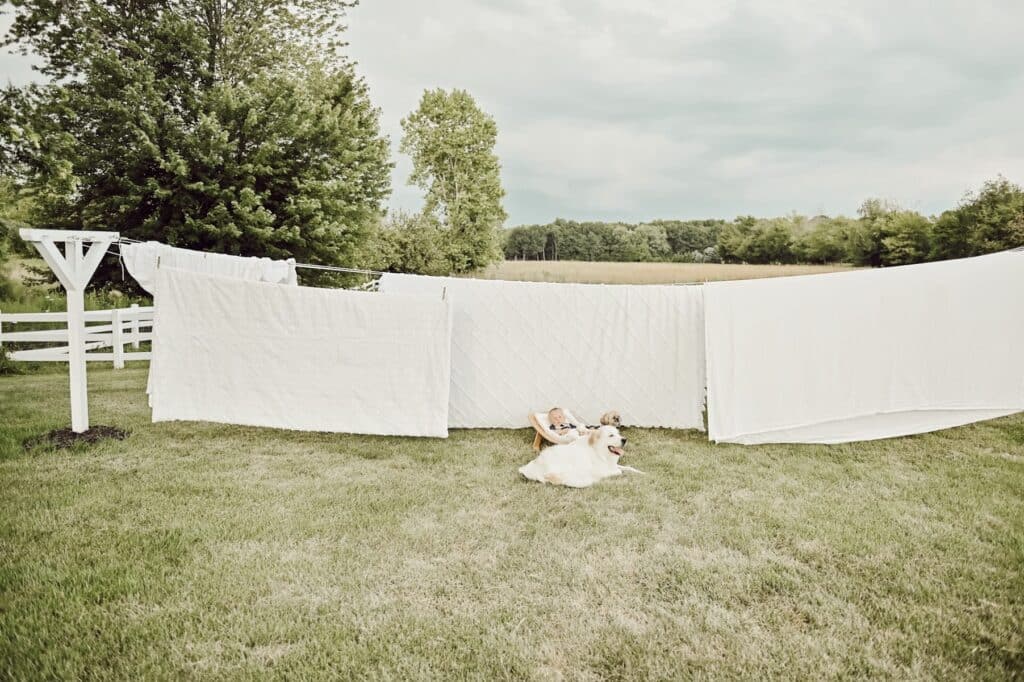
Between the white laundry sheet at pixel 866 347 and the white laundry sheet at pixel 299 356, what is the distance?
2.36 metres

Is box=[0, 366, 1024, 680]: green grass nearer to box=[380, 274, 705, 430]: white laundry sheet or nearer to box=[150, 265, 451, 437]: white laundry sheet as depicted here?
Answer: box=[150, 265, 451, 437]: white laundry sheet

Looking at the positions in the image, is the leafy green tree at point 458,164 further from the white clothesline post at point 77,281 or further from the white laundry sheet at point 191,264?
the white clothesline post at point 77,281

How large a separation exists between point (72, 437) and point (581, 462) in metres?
A: 3.99

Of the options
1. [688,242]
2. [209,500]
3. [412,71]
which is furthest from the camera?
[688,242]

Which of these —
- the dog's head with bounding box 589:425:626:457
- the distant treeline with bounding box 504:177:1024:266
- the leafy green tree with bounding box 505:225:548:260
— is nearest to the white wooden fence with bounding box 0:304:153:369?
the dog's head with bounding box 589:425:626:457

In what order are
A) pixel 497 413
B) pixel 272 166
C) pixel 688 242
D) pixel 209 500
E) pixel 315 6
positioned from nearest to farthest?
1. pixel 209 500
2. pixel 497 413
3. pixel 272 166
4. pixel 315 6
5. pixel 688 242

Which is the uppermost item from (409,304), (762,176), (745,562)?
(762,176)

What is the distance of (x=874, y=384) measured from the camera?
181 inches

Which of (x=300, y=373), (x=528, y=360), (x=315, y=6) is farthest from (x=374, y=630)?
(x=315, y=6)

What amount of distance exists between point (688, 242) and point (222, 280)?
175 feet

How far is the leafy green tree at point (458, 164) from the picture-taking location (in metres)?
26.0

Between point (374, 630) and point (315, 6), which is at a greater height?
point (315, 6)

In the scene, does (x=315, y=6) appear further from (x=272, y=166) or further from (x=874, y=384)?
(x=874, y=384)

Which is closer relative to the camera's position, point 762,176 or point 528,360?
point 528,360
